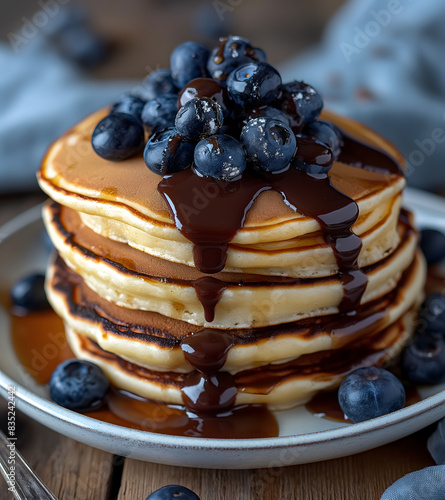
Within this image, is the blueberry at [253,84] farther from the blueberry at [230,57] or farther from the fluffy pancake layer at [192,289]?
the fluffy pancake layer at [192,289]

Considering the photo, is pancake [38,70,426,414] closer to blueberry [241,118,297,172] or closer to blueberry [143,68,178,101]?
blueberry [241,118,297,172]

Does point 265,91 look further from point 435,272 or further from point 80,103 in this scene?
point 80,103

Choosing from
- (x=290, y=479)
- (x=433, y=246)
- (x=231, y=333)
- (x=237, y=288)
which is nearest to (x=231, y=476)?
(x=290, y=479)

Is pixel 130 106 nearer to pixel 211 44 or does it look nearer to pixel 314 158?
pixel 314 158

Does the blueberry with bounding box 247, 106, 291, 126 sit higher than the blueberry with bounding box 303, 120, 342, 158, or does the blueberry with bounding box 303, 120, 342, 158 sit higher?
the blueberry with bounding box 247, 106, 291, 126

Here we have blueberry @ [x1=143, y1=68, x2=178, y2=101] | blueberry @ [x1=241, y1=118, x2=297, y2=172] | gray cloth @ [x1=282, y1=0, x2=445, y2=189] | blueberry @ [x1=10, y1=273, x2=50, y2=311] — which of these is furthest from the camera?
gray cloth @ [x1=282, y1=0, x2=445, y2=189]

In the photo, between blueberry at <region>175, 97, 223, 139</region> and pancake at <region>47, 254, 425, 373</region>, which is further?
pancake at <region>47, 254, 425, 373</region>

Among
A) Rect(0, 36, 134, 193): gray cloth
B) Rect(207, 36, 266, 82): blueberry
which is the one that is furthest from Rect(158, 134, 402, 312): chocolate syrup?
Rect(0, 36, 134, 193): gray cloth
